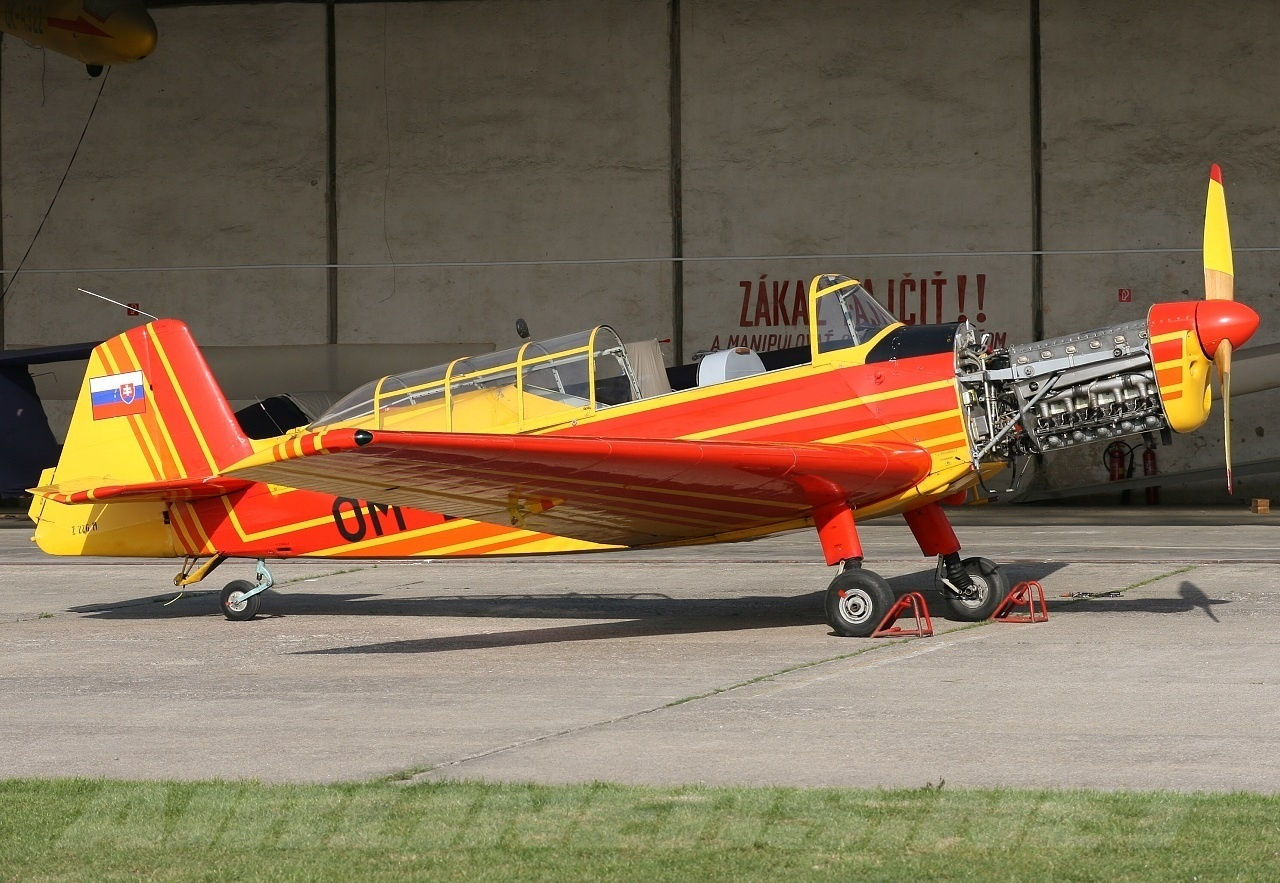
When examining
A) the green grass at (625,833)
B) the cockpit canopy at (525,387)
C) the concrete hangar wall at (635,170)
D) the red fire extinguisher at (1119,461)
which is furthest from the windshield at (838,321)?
the red fire extinguisher at (1119,461)

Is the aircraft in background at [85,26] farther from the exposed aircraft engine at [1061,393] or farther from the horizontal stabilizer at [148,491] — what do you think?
the exposed aircraft engine at [1061,393]

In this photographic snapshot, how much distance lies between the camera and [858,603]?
10.4 m

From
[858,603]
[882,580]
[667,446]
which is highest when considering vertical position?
[667,446]

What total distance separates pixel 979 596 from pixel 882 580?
121 cm

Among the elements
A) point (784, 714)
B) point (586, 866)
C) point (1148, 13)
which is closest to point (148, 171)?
point (1148, 13)

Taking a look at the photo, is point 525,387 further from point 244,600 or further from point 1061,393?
point 1061,393

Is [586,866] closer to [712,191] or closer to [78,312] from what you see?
[712,191]

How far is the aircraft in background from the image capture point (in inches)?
851

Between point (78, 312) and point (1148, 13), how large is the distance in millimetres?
20624

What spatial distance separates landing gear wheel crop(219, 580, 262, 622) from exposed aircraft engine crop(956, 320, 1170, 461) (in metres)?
5.88

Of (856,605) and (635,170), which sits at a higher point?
(635,170)

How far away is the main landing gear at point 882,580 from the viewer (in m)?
10.4

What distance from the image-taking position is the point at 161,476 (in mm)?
12609

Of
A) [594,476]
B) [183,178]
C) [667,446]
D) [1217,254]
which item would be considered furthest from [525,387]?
[183,178]
